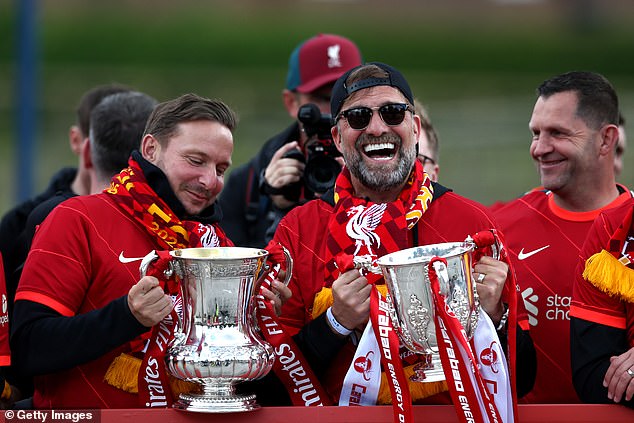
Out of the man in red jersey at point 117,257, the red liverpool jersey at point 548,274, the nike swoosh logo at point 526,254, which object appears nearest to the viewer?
the man in red jersey at point 117,257

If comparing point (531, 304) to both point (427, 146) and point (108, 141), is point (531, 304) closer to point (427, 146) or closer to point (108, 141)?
point (427, 146)

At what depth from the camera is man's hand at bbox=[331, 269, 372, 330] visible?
3365 mm

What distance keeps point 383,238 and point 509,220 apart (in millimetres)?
988

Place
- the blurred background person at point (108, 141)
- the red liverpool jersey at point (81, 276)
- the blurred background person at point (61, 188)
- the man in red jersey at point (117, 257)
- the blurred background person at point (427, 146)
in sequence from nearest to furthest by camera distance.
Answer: the man in red jersey at point (117, 257) → the red liverpool jersey at point (81, 276) → the blurred background person at point (108, 141) → the blurred background person at point (61, 188) → the blurred background person at point (427, 146)

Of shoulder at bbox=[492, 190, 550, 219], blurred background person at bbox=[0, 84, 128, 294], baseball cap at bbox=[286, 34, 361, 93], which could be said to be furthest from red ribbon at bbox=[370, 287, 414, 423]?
baseball cap at bbox=[286, 34, 361, 93]

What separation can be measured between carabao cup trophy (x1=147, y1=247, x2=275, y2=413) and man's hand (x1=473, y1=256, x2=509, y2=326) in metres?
0.66

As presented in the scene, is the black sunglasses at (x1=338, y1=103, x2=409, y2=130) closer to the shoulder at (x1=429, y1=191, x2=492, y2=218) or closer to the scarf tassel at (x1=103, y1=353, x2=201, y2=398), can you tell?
the shoulder at (x1=429, y1=191, x2=492, y2=218)

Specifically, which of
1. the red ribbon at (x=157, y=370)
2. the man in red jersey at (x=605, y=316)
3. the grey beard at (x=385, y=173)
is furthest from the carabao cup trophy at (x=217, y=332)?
the man in red jersey at (x=605, y=316)

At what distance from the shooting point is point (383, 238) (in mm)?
3598

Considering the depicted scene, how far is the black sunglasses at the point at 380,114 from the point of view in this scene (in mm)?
3746

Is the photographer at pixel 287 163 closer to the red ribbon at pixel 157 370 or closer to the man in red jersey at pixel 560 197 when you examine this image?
the man in red jersey at pixel 560 197

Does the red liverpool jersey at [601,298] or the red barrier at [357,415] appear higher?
the red liverpool jersey at [601,298]

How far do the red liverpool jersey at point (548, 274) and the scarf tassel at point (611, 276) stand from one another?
0.59 metres

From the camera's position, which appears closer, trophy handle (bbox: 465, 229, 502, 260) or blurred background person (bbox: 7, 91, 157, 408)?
trophy handle (bbox: 465, 229, 502, 260)
